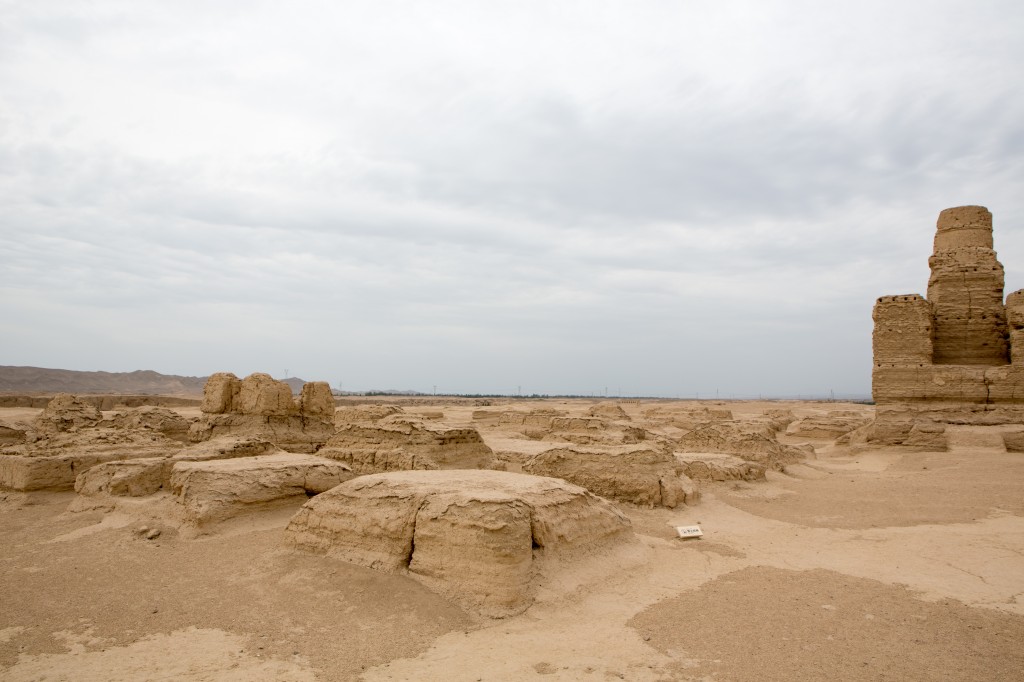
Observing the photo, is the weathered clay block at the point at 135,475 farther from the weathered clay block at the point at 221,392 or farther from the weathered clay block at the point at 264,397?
the weathered clay block at the point at 221,392

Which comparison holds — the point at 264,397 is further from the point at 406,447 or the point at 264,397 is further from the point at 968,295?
the point at 968,295

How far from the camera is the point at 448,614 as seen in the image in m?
4.40

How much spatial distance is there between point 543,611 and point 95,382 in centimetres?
8009

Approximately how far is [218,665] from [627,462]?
5844mm

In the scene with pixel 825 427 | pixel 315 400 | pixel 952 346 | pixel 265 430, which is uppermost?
pixel 952 346

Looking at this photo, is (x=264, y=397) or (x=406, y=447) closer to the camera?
(x=406, y=447)

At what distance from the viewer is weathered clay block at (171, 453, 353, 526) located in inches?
248

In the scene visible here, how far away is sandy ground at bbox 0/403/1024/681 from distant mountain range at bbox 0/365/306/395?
5204 centimetres

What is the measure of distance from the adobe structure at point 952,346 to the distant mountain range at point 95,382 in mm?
50302

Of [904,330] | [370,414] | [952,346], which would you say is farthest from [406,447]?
[952,346]

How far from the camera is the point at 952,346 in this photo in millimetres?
14258

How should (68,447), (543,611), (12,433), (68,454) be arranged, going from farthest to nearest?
(12,433), (68,447), (68,454), (543,611)

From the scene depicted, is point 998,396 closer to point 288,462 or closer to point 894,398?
point 894,398

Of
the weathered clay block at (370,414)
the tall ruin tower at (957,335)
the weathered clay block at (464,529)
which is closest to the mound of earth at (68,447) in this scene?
the weathered clay block at (370,414)
